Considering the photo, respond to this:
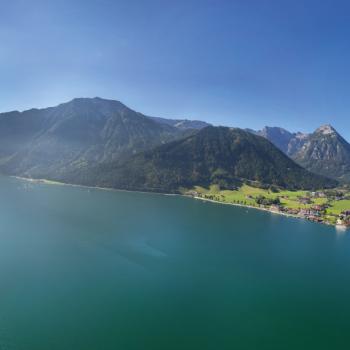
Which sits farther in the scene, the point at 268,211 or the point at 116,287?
the point at 268,211

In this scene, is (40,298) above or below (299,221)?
below

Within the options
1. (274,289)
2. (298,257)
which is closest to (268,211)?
(298,257)

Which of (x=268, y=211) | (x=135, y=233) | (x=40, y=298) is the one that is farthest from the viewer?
(x=268, y=211)

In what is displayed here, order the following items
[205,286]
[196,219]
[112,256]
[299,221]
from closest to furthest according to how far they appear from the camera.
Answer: [205,286], [112,256], [196,219], [299,221]

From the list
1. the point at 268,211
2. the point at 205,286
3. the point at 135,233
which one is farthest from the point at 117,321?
the point at 268,211

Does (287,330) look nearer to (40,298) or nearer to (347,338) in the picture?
(347,338)

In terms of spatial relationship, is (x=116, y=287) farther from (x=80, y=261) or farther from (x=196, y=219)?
(x=196, y=219)
